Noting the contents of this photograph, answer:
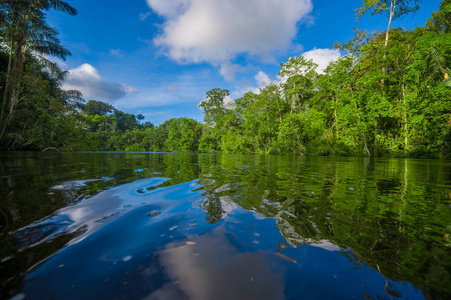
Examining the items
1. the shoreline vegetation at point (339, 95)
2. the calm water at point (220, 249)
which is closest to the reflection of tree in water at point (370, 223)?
the calm water at point (220, 249)

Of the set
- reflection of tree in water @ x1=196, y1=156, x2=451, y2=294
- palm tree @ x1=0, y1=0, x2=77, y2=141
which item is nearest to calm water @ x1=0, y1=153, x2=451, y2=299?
reflection of tree in water @ x1=196, y1=156, x2=451, y2=294

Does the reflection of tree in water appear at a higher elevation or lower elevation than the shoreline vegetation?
lower

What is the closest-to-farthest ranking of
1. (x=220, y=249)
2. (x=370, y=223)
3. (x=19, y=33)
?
(x=220, y=249) < (x=370, y=223) < (x=19, y=33)

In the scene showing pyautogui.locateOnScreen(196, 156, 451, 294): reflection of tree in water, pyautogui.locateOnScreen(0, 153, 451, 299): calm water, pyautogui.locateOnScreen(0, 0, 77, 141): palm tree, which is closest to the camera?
pyautogui.locateOnScreen(0, 153, 451, 299): calm water

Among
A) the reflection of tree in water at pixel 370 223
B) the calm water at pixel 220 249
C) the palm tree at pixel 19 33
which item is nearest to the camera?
the calm water at pixel 220 249

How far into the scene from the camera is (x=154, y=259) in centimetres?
97

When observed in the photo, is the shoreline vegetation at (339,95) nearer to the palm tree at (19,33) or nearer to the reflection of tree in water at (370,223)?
the palm tree at (19,33)

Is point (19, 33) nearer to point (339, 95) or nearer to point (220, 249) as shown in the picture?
point (220, 249)

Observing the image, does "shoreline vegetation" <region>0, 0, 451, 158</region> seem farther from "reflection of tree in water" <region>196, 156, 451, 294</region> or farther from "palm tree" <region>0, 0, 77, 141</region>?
"reflection of tree in water" <region>196, 156, 451, 294</region>

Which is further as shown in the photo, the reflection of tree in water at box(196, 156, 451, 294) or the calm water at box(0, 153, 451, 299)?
the reflection of tree in water at box(196, 156, 451, 294)

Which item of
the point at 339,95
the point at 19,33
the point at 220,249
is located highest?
the point at 19,33

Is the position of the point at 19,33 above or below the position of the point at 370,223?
above

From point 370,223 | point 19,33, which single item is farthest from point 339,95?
point 19,33

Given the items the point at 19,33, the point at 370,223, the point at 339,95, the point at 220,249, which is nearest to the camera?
the point at 220,249
